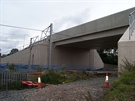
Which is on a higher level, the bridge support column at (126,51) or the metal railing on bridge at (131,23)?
the metal railing on bridge at (131,23)

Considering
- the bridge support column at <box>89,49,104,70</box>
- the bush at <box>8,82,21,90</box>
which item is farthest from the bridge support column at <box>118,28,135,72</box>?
the bridge support column at <box>89,49,104,70</box>

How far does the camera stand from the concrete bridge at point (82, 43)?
22594 millimetres

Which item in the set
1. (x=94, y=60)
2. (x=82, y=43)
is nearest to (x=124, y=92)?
(x=82, y=43)

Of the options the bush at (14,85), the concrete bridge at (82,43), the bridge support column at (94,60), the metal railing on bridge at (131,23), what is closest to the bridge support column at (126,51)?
the metal railing on bridge at (131,23)

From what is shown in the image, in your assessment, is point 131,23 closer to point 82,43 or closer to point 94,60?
point 82,43

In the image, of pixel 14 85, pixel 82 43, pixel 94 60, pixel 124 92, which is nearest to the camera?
pixel 124 92

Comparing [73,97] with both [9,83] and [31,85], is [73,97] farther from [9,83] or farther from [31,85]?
[9,83]

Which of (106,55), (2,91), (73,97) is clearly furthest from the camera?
(106,55)

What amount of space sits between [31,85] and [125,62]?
6.14m

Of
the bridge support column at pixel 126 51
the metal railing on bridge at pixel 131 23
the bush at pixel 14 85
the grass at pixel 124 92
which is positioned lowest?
the bush at pixel 14 85

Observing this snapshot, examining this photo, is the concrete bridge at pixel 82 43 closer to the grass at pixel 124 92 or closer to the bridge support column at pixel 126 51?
the bridge support column at pixel 126 51

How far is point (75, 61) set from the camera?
42.0m

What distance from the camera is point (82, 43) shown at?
3291 centimetres

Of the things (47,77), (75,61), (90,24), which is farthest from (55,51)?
(47,77)
